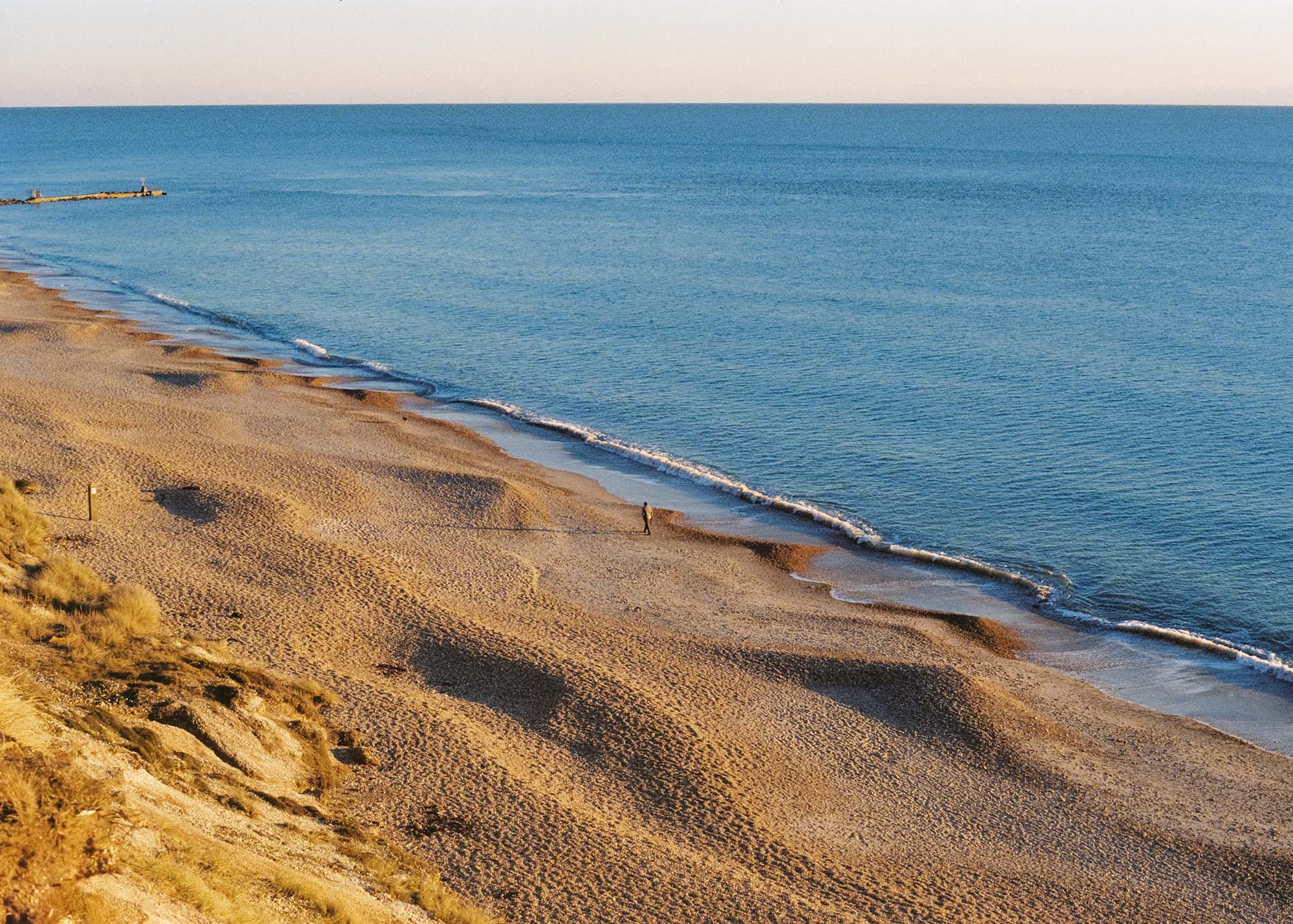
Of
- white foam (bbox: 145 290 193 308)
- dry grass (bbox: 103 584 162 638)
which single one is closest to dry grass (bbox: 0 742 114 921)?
dry grass (bbox: 103 584 162 638)

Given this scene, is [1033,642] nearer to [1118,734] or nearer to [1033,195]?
[1118,734]

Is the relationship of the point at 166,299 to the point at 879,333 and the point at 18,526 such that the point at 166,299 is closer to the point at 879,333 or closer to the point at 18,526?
the point at 879,333

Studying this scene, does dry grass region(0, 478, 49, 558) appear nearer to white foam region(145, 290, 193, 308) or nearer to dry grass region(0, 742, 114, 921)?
dry grass region(0, 742, 114, 921)

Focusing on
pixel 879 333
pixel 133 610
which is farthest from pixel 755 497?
pixel 879 333

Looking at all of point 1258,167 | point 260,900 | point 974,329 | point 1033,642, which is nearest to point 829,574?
point 1033,642

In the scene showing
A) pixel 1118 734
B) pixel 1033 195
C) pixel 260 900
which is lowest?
pixel 1118 734

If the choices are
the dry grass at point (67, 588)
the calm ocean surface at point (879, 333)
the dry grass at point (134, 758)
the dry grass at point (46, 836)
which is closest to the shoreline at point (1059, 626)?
the calm ocean surface at point (879, 333)

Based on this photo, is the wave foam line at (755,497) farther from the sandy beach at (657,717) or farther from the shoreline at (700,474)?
the sandy beach at (657,717)
